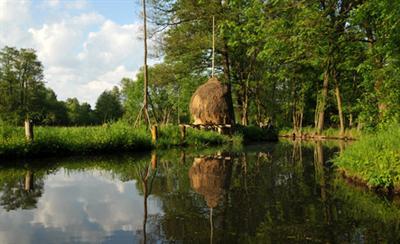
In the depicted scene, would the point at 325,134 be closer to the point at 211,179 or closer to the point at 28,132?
the point at 211,179

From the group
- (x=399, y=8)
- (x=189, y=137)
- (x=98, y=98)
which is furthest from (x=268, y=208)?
(x=98, y=98)

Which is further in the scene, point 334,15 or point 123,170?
point 334,15

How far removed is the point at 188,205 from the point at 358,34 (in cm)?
1089

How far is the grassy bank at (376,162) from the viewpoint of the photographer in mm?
7441

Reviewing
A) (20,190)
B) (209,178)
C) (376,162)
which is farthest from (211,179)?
(20,190)

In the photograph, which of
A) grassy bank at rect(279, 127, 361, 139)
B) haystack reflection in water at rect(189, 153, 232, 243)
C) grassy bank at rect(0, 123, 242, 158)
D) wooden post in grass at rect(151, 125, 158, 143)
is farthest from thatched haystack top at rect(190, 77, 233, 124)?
haystack reflection in water at rect(189, 153, 232, 243)

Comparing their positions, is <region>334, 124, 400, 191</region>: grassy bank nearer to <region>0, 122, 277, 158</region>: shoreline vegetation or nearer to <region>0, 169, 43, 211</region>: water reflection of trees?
<region>0, 169, 43, 211</region>: water reflection of trees

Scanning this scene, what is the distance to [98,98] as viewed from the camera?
8869 centimetres

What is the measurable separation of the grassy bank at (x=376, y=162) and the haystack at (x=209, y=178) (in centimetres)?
302

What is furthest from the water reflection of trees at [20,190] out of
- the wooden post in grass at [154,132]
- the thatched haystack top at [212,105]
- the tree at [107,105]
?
the tree at [107,105]

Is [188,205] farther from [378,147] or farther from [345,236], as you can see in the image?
[378,147]

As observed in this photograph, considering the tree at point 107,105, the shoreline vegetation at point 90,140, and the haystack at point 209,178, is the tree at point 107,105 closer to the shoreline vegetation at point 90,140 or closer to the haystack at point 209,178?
the shoreline vegetation at point 90,140

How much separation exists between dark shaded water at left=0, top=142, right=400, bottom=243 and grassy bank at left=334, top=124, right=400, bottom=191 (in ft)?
1.29

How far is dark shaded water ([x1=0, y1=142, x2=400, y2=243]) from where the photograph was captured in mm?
4941
